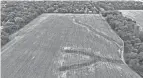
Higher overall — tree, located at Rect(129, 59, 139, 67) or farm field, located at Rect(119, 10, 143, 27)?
tree, located at Rect(129, 59, 139, 67)

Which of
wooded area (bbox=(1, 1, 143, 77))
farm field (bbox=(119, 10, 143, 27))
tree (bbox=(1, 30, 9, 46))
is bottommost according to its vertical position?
farm field (bbox=(119, 10, 143, 27))

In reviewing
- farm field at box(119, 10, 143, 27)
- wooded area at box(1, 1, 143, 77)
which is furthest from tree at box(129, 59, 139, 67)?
farm field at box(119, 10, 143, 27)

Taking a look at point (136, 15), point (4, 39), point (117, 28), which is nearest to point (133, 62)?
point (117, 28)

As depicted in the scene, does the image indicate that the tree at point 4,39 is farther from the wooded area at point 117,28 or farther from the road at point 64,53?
the road at point 64,53

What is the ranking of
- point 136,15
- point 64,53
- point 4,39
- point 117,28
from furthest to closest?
point 136,15 < point 117,28 < point 4,39 < point 64,53

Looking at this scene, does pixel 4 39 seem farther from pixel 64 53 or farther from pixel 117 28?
pixel 117 28

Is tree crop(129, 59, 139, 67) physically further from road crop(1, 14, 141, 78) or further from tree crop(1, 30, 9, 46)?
tree crop(1, 30, 9, 46)

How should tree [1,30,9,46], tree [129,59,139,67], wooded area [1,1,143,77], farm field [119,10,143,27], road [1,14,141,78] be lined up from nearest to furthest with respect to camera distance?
road [1,14,141,78], tree [129,59,139,67], wooded area [1,1,143,77], tree [1,30,9,46], farm field [119,10,143,27]

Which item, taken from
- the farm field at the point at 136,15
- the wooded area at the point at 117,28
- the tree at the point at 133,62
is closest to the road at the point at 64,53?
the tree at the point at 133,62
